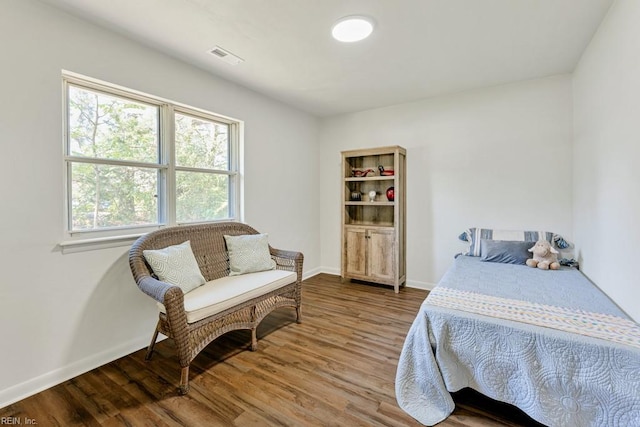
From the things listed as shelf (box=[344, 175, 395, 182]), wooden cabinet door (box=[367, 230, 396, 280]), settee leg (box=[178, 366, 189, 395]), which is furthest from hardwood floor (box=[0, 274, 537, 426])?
shelf (box=[344, 175, 395, 182])

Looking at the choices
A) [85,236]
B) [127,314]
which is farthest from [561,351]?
[85,236]

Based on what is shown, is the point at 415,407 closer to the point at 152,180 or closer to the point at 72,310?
the point at 72,310

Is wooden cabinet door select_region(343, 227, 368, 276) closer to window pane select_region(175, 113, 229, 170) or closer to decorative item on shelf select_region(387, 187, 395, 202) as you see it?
decorative item on shelf select_region(387, 187, 395, 202)

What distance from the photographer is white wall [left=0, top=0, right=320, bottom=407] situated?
5.93ft

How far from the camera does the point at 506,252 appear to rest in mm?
3068

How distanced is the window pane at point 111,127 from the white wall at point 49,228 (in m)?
0.17

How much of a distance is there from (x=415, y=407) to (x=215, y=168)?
9.34 ft

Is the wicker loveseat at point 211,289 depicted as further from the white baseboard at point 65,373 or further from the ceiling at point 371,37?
the ceiling at point 371,37

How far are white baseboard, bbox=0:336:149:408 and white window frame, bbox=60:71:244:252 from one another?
821mm

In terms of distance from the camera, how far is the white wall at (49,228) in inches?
71.2

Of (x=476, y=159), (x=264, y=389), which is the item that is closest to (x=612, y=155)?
(x=476, y=159)

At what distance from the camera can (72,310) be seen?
208cm

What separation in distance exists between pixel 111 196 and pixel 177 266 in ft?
2.70

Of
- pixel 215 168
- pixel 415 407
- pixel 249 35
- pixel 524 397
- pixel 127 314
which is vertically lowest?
pixel 415 407
